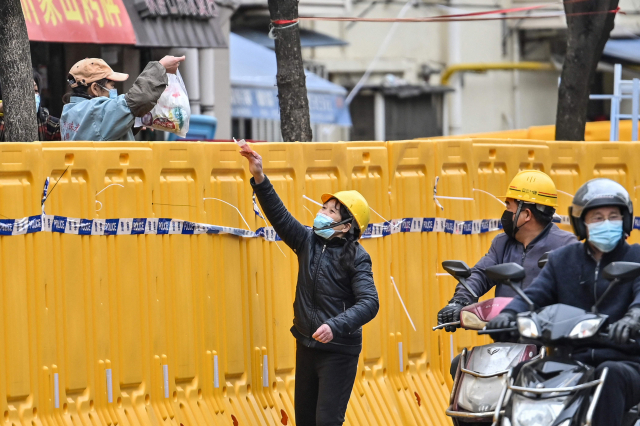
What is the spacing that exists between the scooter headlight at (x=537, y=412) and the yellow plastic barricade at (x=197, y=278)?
8.41 feet

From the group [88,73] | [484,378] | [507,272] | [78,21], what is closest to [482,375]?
[484,378]

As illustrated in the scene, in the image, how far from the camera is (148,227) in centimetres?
650

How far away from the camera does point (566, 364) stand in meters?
4.82

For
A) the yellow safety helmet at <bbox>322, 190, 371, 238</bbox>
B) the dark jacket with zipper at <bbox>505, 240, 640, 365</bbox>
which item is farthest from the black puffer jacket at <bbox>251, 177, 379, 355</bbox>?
the dark jacket with zipper at <bbox>505, 240, 640, 365</bbox>

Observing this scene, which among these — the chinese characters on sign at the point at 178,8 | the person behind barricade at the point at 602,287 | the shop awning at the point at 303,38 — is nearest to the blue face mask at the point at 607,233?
the person behind barricade at the point at 602,287

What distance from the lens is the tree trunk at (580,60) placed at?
12305 millimetres

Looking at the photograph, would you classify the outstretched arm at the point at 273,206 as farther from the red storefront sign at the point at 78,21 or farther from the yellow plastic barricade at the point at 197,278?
the red storefront sign at the point at 78,21

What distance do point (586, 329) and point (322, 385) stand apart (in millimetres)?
1863

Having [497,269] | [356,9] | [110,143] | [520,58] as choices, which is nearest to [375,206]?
[110,143]

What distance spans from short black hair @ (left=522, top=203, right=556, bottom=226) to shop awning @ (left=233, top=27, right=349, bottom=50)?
15255 mm

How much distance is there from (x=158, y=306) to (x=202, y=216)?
626 mm

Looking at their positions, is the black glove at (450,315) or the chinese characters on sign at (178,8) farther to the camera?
the chinese characters on sign at (178,8)

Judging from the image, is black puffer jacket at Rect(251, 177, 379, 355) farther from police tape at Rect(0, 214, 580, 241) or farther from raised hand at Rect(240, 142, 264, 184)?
police tape at Rect(0, 214, 580, 241)

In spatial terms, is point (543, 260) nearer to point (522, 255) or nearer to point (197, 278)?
point (522, 255)
